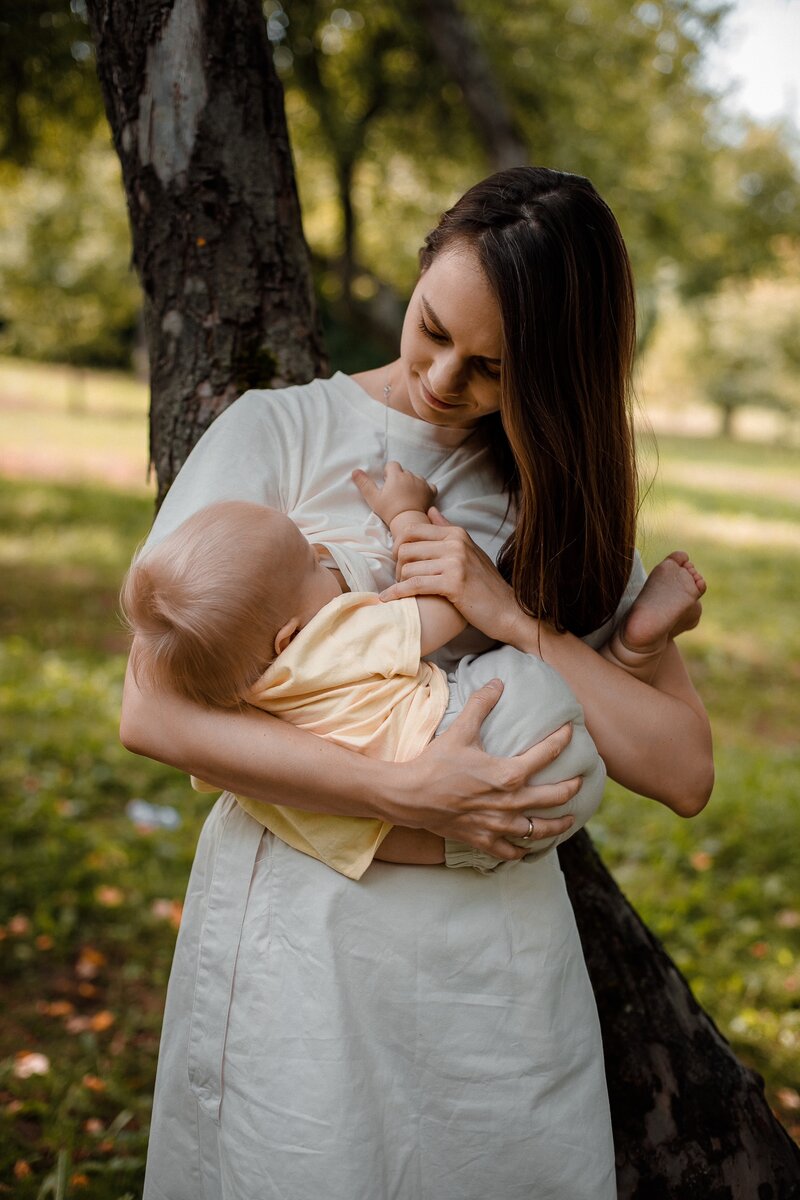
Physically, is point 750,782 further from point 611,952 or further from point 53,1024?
point 53,1024

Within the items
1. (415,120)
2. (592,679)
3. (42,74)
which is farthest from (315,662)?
(415,120)

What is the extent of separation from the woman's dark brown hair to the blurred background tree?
12.5ft

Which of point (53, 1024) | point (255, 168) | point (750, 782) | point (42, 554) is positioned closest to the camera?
point (255, 168)

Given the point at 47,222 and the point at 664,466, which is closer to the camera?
the point at 47,222

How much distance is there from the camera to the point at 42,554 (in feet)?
29.6

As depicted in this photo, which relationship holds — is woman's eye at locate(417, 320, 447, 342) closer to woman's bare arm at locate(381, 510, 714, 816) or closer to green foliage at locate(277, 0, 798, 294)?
woman's bare arm at locate(381, 510, 714, 816)

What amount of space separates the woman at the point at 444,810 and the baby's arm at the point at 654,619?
0.05m

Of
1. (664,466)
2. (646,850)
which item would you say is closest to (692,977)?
(646,850)

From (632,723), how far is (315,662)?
1.87 ft

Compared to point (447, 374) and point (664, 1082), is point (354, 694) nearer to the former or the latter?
point (447, 374)

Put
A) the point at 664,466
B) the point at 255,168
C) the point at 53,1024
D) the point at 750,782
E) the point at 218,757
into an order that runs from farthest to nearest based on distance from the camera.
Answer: the point at 664,466, the point at 750,782, the point at 53,1024, the point at 255,168, the point at 218,757

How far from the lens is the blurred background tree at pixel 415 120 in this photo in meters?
6.44

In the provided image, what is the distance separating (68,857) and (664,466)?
56.8 ft

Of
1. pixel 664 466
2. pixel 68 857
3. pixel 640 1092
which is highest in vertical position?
pixel 640 1092
